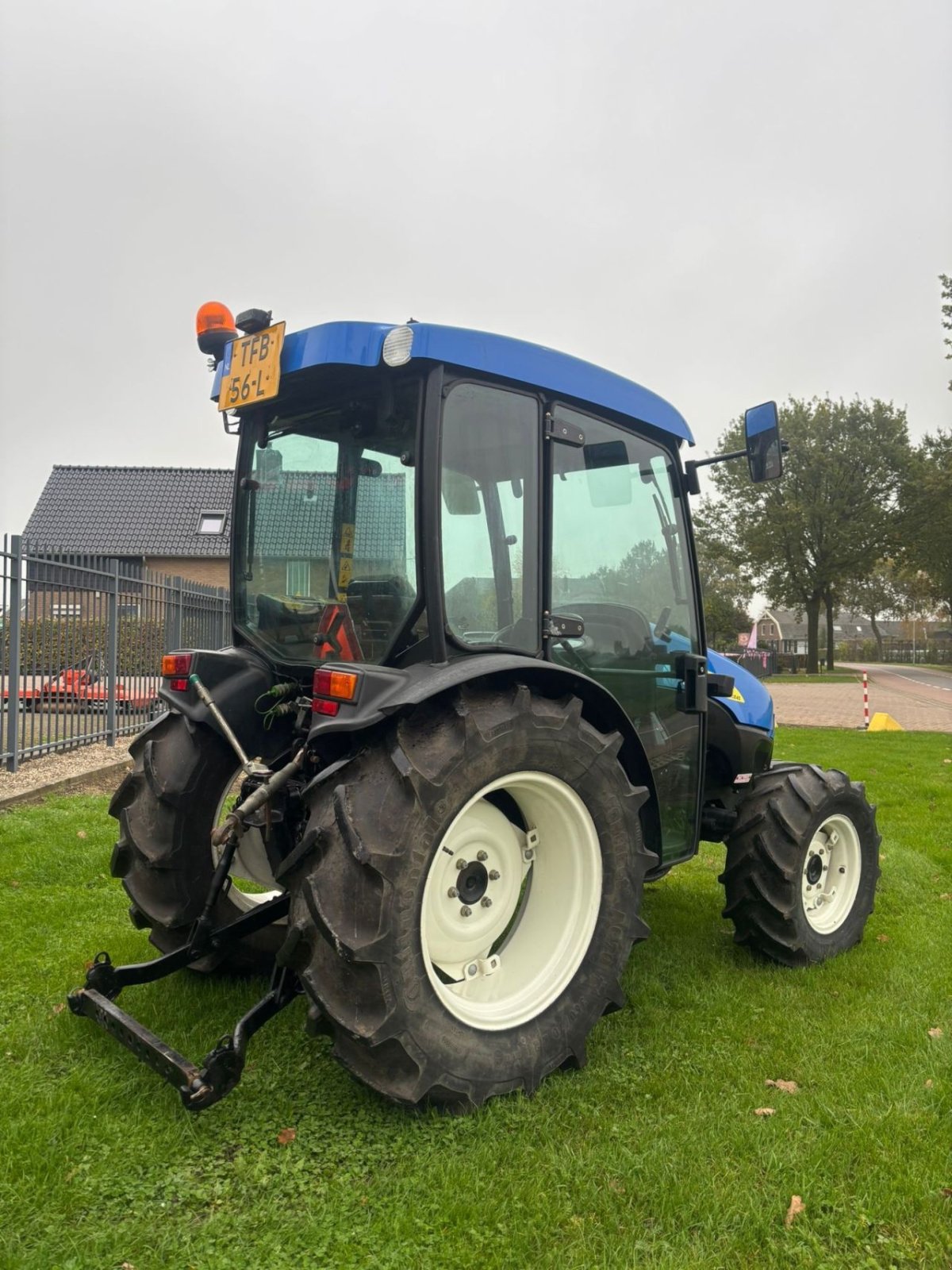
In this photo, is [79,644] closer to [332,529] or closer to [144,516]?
[332,529]

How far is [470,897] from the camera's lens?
2707 mm

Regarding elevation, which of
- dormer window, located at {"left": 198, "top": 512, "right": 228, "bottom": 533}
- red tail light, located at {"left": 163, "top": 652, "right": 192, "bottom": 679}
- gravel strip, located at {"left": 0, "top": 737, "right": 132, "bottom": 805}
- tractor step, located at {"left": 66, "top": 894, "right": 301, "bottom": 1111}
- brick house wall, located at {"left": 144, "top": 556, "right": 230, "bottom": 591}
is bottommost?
gravel strip, located at {"left": 0, "top": 737, "right": 132, "bottom": 805}

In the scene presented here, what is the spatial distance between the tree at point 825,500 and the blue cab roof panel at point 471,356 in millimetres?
33280

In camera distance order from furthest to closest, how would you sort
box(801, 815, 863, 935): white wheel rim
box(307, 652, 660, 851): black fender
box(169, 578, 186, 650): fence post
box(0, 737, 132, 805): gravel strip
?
box(169, 578, 186, 650): fence post, box(0, 737, 132, 805): gravel strip, box(801, 815, 863, 935): white wheel rim, box(307, 652, 660, 851): black fender

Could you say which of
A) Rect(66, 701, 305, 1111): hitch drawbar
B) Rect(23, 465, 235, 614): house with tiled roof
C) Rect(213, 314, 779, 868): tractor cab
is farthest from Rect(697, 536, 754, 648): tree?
Rect(66, 701, 305, 1111): hitch drawbar

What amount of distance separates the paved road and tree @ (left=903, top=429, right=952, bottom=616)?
6853mm

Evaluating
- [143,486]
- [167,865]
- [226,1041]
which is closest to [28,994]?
[167,865]

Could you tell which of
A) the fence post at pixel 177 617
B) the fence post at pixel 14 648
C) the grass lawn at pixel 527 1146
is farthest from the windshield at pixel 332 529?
the fence post at pixel 177 617

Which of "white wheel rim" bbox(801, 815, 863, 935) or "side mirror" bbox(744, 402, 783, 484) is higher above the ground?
"side mirror" bbox(744, 402, 783, 484)

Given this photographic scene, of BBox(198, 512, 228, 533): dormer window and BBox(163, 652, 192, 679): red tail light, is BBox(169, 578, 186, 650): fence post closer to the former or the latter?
BBox(163, 652, 192, 679): red tail light

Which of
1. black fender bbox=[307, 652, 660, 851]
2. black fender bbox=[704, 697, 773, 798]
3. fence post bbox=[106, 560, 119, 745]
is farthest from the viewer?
fence post bbox=[106, 560, 119, 745]

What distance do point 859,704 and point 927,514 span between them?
62.0ft

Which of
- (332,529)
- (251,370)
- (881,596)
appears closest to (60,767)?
(332,529)

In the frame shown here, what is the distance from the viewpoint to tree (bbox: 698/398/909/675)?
35281 millimetres
